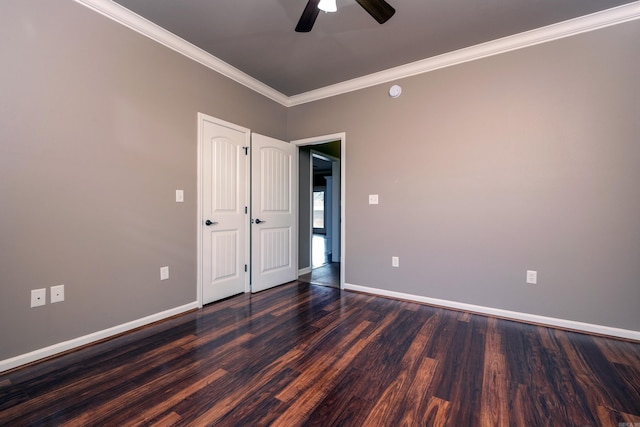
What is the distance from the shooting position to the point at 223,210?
317cm

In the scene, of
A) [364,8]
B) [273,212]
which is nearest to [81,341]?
[273,212]

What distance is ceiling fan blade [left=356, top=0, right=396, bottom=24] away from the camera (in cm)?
177

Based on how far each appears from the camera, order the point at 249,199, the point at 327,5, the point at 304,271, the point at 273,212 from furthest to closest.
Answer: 1. the point at 304,271
2. the point at 273,212
3. the point at 249,199
4. the point at 327,5

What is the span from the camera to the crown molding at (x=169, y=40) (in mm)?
2195

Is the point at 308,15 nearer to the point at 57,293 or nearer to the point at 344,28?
the point at 344,28

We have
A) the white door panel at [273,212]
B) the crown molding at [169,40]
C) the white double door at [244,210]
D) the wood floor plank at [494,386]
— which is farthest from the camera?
the white door panel at [273,212]

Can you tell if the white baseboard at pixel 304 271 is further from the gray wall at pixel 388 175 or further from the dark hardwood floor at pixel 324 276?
the gray wall at pixel 388 175

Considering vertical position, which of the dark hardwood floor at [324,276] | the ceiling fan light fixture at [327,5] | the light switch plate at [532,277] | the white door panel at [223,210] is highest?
the ceiling fan light fixture at [327,5]

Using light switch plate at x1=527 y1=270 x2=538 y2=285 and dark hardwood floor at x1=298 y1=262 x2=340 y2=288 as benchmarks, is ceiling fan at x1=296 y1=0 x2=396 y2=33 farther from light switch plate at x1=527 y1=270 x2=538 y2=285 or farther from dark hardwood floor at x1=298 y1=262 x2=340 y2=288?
dark hardwood floor at x1=298 y1=262 x2=340 y2=288

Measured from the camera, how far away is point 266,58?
3027 mm

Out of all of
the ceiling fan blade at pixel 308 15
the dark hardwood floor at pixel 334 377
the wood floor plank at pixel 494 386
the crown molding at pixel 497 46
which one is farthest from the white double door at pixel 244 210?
the wood floor plank at pixel 494 386

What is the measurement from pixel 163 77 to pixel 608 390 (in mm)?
4085

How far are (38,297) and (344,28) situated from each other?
3225 millimetres

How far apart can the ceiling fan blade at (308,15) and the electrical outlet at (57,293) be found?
2571 mm
